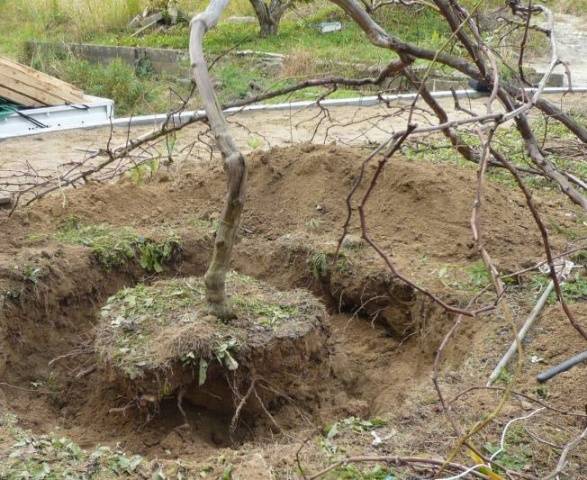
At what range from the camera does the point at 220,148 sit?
344 cm

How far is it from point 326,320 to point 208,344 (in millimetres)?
722

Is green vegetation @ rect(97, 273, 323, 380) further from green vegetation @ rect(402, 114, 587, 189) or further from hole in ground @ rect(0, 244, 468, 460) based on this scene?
green vegetation @ rect(402, 114, 587, 189)

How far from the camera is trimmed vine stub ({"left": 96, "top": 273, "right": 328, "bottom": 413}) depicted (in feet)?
12.6

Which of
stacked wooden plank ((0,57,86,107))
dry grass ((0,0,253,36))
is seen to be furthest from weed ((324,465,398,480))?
dry grass ((0,0,253,36))

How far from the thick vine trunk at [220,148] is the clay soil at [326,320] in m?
0.78

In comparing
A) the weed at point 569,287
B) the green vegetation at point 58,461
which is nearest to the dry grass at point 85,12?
the weed at point 569,287

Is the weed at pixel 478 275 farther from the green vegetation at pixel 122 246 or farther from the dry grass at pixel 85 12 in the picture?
the dry grass at pixel 85 12

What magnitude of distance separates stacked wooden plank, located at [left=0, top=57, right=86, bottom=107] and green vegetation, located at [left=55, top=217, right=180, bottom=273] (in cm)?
446

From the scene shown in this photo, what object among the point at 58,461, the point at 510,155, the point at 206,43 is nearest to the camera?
the point at 58,461

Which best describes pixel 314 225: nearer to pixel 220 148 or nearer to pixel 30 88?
pixel 220 148

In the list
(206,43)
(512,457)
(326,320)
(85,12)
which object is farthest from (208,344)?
(85,12)

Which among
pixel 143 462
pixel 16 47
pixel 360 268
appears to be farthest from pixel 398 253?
pixel 16 47

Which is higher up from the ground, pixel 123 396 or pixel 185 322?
pixel 185 322

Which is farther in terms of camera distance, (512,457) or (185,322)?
(185,322)
